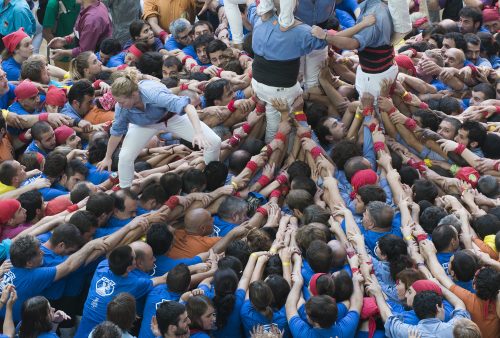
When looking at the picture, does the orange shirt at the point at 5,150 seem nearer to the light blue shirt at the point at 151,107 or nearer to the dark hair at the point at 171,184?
the light blue shirt at the point at 151,107

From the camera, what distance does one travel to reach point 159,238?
266 inches

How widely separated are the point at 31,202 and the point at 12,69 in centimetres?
290

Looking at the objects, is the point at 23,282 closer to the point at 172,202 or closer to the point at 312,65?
the point at 172,202

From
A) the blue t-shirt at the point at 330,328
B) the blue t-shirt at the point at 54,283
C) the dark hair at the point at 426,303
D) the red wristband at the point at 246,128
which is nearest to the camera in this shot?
the dark hair at the point at 426,303

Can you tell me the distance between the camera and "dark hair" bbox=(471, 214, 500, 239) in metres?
6.89

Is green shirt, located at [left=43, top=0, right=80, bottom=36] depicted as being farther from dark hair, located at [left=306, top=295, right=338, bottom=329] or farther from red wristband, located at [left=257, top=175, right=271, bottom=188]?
dark hair, located at [left=306, top=295, right=338, bottom=329]

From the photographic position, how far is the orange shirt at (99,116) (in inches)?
342

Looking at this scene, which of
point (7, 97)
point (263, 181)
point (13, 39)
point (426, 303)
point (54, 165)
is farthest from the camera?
point (13, 39)

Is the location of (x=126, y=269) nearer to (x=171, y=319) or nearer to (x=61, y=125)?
(x=171, y=319)

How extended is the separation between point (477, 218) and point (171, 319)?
103 inches

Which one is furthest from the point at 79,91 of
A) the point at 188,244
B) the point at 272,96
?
the point at 188,244

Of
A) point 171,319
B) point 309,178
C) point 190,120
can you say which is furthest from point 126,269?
point 309,178

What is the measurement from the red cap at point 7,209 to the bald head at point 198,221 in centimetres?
133

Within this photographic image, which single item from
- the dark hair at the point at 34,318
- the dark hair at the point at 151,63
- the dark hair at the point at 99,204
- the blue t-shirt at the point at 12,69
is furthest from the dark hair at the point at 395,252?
the blue t-shirt at the point at 12,69
